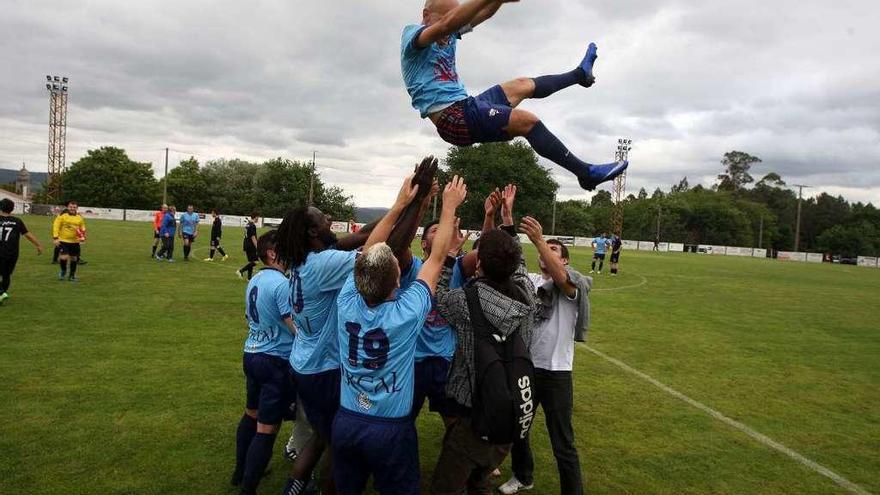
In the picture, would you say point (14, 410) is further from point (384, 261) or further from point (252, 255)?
point (252, 255)

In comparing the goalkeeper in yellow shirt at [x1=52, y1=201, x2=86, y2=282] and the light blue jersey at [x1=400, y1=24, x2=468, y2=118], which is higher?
the light blue jersey at [x1=400, y1=24, x2=468, y2=118]

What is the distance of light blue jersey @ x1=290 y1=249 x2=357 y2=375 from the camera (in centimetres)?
352

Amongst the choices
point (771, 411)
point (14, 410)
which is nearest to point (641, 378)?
point (771, 411)

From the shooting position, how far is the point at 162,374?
7.31 meters

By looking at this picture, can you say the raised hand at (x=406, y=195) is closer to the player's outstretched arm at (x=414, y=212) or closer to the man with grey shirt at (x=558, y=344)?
the player's outstretched arm at (x=414, y=212)

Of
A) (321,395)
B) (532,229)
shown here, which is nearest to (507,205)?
(532,229)

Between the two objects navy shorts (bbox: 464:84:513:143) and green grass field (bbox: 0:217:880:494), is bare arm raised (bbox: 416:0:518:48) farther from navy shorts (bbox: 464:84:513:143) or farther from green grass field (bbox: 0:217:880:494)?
green grass field (bbox: 0:217:880:494)

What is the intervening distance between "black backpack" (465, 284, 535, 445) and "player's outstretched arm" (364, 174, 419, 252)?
0.65m

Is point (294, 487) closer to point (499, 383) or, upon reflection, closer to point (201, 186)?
point (499, 383)

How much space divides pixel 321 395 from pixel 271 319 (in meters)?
0.95

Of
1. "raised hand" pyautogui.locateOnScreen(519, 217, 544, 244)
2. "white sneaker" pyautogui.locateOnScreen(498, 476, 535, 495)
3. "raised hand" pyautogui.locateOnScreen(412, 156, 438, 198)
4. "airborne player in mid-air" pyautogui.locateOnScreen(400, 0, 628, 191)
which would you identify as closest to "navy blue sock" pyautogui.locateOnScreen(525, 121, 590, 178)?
"airborne player in mid-air" pyautogui.locateOnScreen(400, 0, 628, 191)

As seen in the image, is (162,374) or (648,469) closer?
(648,469)

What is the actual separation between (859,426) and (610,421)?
3.13 metres

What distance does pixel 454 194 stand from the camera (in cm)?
354
